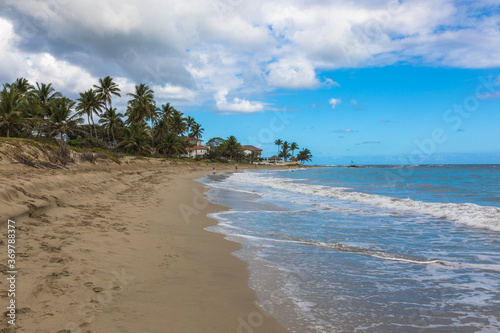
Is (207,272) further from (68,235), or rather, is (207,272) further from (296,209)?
(296,209)

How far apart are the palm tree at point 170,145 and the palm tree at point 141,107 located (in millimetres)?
5706

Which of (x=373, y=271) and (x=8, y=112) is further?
(x=8, y=112)

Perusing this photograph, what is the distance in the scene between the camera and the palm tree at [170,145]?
67.3m

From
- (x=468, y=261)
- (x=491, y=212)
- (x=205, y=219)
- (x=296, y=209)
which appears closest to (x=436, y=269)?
(x=468, y=261)

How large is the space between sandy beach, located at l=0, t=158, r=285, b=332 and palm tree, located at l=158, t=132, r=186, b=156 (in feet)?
196

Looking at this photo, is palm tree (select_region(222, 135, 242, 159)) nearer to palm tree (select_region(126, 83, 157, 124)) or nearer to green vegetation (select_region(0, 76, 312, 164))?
green vegetation (select_region(0, 76, 312, 164))

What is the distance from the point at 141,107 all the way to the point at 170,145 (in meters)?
10.5

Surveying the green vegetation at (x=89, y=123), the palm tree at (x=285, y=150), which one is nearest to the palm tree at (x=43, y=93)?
the green vegetation at (x=89, y=123)

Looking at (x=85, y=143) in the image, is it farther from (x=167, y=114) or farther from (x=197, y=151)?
(x=197, y=151)

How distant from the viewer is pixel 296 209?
14.0 metres

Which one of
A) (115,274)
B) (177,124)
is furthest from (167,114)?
(115,274)

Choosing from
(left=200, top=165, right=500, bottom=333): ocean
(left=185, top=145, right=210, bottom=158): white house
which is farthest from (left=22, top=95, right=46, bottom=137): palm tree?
(left=185, top=145, right=210, bottom=158): white house

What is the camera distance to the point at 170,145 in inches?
2648

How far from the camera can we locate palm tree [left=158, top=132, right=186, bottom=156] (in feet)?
221
